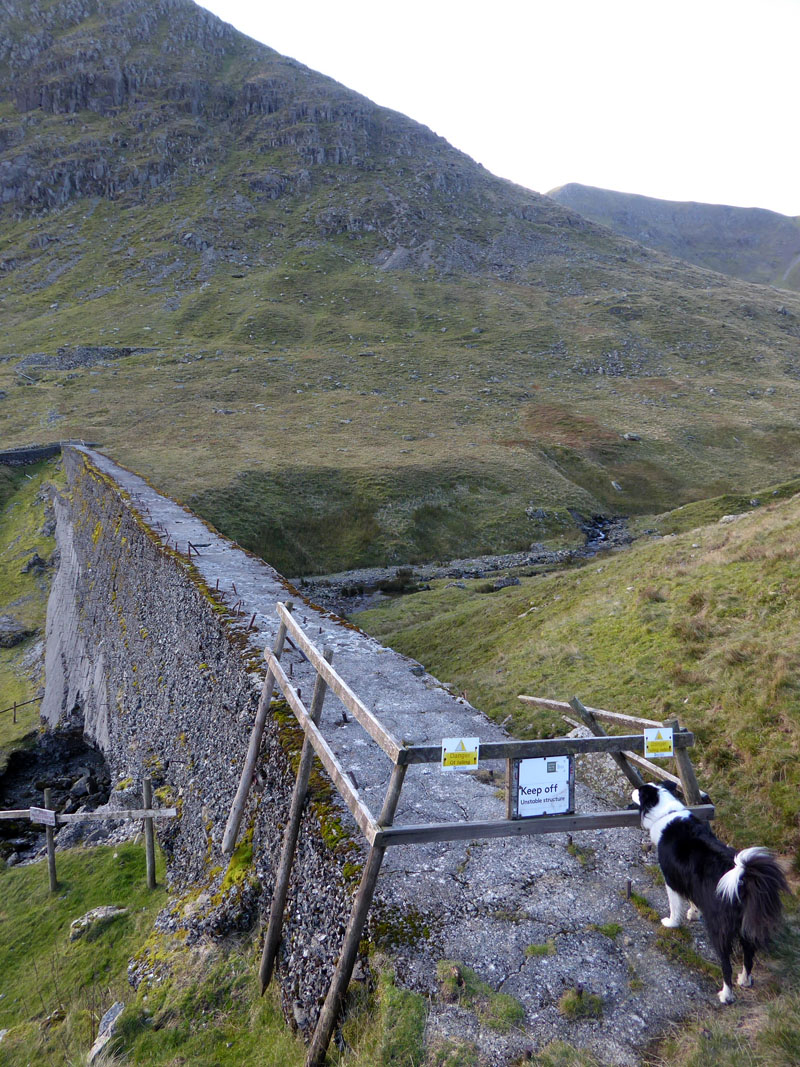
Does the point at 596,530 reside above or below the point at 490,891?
below

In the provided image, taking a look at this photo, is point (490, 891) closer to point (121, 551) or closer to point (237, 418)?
point (121, 551)

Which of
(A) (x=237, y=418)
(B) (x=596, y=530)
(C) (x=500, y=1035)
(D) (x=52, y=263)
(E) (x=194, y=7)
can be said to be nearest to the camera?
(C) (x=500, y=1035)

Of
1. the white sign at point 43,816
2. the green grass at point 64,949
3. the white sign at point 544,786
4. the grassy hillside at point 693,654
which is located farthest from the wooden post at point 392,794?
the white sign at point 43,816

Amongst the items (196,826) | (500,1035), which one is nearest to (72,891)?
(196,826)

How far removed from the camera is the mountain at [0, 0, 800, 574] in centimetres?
5512

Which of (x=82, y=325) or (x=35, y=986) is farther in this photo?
(x=82, y=325)

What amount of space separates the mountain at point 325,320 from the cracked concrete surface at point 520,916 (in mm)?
34289

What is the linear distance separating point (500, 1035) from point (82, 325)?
401 feet

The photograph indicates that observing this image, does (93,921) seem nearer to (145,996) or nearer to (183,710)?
(145,996)

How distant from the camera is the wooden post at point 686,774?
7.30m

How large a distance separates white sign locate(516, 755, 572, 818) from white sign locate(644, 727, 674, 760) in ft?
3.13

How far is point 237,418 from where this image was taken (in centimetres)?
7119

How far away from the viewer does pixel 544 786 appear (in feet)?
23.4

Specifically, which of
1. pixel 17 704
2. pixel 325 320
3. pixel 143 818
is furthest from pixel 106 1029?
pixel 325 320
